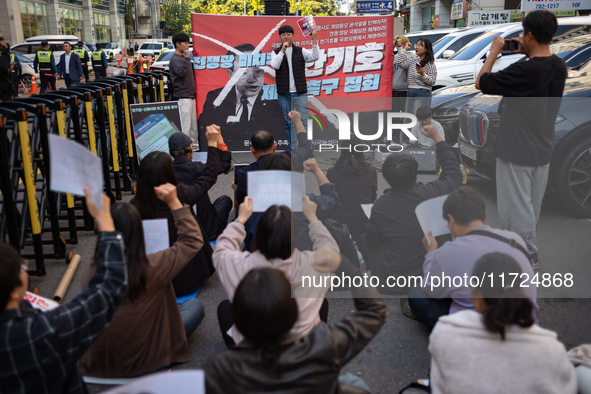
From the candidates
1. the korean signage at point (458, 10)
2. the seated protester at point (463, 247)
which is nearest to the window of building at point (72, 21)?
the korean signage at point (458, 10)

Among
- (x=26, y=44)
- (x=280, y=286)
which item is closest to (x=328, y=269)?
(x=280, y=286)

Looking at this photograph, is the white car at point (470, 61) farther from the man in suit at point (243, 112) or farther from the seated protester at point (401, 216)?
the seated protester at point (401, 216)

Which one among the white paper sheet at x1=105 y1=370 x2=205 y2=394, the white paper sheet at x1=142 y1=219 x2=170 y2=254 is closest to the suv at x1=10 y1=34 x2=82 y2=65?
the white paper sheet at x1=142 y1=219 x2=170 y2=254

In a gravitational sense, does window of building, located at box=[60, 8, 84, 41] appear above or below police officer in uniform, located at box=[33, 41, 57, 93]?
above

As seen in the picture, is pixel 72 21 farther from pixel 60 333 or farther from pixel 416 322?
pixel 60 333

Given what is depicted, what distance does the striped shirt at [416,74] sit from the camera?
8422mm

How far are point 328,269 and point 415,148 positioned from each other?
1.28m

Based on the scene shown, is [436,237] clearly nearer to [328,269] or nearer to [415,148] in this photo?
[415,148]

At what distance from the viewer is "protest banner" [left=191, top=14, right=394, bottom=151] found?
27.7 ft

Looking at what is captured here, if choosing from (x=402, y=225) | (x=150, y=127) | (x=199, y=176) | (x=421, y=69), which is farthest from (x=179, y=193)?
(x=421, y=69)

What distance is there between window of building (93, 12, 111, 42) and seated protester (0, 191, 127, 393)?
51.1 metres

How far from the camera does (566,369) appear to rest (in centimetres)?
192

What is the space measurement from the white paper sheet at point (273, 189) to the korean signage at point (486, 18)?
19776 millimetres

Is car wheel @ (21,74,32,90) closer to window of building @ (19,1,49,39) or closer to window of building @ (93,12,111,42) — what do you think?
window of building @ (19,1,49,39)
